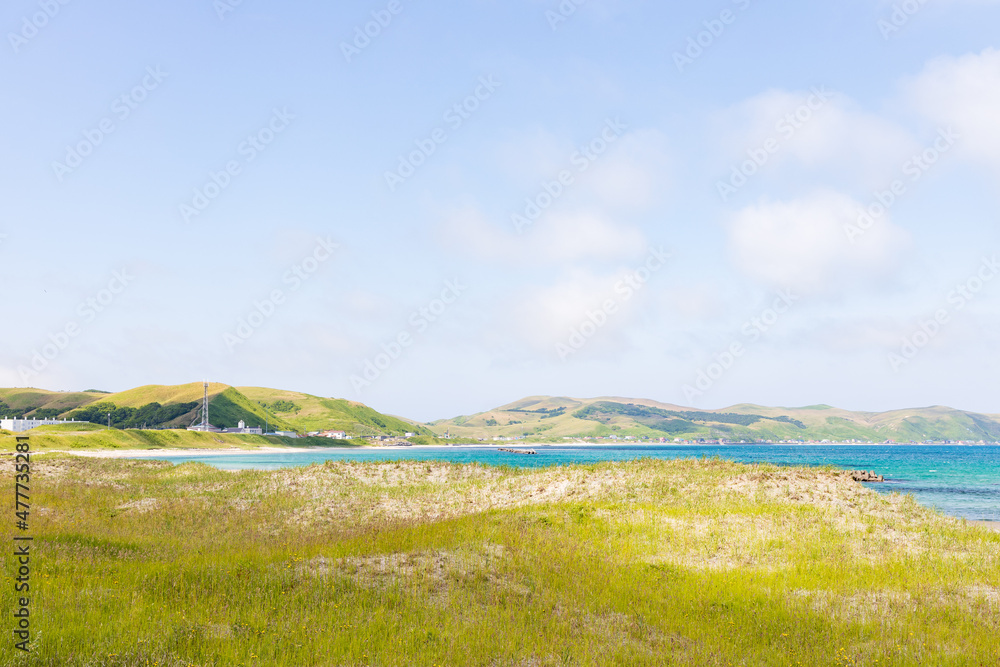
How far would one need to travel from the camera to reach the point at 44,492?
121 feet

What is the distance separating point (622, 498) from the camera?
33.5 meters

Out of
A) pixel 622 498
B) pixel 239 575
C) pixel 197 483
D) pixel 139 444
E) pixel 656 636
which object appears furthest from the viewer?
pixel 139 444

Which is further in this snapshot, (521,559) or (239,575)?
(521,559)

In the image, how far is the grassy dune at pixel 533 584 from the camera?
11.1 metres

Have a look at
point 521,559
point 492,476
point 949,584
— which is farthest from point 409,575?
point 492,476

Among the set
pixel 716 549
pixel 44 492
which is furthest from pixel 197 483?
pixel 716 549

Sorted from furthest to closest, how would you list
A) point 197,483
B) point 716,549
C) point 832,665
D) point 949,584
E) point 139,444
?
1. point 139,444
2. point 197,483
3. point 716,549
4. point 949,584
5. point 832,665

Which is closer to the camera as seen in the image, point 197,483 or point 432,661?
point 432,661

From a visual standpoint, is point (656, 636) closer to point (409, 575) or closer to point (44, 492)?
point (409, 575)

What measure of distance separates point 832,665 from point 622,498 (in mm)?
22526

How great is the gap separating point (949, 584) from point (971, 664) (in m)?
7.19

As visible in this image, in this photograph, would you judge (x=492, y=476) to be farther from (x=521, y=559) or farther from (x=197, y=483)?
(x=521, y=559)

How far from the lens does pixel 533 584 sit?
16094 millimetres

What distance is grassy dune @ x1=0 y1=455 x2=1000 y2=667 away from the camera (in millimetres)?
11055
